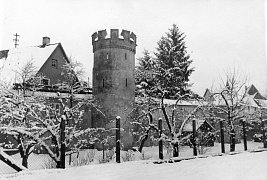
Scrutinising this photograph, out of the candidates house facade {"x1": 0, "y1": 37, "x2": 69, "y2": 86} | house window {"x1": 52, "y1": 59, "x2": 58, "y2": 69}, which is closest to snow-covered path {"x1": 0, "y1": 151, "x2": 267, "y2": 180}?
house facade {"x1": 0, "y1": 37, "x2": 69, "y2": 86}

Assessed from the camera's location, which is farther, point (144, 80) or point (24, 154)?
point (144, 80)

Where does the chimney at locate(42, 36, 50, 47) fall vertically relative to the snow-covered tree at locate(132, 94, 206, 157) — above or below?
above

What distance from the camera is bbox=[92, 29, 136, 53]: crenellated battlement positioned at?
64.3 feet

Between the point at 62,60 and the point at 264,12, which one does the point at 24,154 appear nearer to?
the point at 264,12

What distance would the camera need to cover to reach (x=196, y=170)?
6316 mm

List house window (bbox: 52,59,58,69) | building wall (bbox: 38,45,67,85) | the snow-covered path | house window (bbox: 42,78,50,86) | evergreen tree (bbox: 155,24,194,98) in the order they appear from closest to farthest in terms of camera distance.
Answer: the snow-covered path
house window (bbox: 42,78,50,86)
building wall (bbox: 38,45,67,85)
house window (bbox: 52,59,58,69)
evergreen tree (bbox: 155,24,194,98)

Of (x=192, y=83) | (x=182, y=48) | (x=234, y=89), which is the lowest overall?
(x=234, y=89)

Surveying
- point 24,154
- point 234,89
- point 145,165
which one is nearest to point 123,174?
point 145,165

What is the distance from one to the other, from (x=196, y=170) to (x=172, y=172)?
1.77 ft

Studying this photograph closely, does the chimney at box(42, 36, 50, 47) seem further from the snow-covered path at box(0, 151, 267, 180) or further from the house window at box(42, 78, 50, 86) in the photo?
the snow-covered path at box(0, 151, 267, 180)

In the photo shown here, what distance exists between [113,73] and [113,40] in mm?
2100

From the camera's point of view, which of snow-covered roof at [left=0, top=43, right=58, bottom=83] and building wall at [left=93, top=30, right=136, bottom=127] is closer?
Result: building wall at [left=93, top=30, right=136, bottom=127]

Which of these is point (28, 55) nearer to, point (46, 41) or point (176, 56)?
point (46, 41)

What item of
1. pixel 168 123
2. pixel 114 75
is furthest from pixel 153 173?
pixel 114 75
